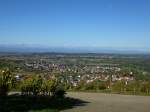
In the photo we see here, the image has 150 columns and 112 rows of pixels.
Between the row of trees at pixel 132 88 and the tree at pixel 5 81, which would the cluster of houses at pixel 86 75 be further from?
the tree at pixel 5 81

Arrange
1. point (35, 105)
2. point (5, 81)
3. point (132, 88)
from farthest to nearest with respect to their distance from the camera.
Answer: point (132, 88), point (5, 81), point (35, 105)

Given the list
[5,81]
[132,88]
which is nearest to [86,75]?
[132,88]

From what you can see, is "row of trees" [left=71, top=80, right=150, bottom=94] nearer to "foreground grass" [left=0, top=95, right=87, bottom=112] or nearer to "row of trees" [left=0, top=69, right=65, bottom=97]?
"row of trees" [left=0, top=69, right=65, bottom=97]

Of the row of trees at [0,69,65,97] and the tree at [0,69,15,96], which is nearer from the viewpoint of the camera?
the tree at [0,69,15,96]

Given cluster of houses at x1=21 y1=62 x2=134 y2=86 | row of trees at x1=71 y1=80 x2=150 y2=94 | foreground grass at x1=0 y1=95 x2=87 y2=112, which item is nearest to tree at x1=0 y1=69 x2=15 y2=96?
foreground grass at x1=0 y1=95 x2=87 y2=112

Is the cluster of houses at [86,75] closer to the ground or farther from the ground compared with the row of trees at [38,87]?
closer to the ground

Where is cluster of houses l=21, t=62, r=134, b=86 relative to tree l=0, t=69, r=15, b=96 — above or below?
below

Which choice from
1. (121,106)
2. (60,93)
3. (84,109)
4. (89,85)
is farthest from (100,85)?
(84,109)

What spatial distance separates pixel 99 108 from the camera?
19.9m

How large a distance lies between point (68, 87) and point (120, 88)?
5106 mm

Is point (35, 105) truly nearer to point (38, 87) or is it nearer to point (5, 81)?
point (5, 81)

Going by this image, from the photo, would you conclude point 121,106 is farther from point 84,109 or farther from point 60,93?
point 60,93

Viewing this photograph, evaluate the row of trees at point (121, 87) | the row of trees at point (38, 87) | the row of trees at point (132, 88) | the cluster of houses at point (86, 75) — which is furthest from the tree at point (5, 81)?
the cluster of houses at point (86, 75)

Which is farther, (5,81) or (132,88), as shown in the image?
(132,88)
